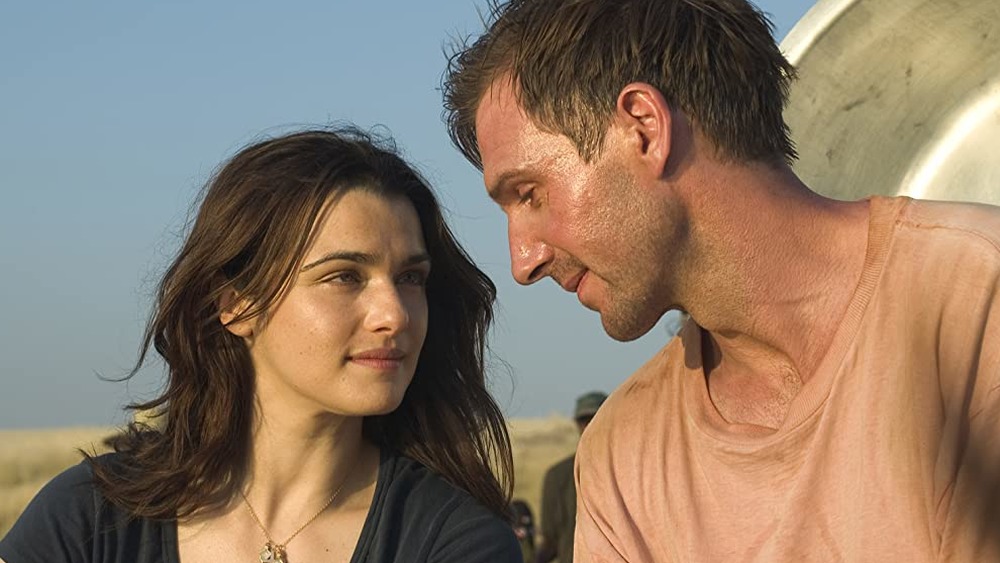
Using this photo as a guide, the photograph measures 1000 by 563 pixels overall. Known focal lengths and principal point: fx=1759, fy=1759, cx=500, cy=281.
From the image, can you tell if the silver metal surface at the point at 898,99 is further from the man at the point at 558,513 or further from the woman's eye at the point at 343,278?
the man at the point at 558,513

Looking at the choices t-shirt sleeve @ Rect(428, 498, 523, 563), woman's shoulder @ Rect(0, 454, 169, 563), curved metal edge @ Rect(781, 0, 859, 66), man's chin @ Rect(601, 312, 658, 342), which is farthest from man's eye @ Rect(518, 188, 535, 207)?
woman's shoulder @ Rect(0, 454, 169, 563)

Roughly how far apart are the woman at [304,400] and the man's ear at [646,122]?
1304mm

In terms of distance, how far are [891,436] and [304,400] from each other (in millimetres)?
1805

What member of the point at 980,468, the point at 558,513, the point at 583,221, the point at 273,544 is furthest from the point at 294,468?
the point at 558,513

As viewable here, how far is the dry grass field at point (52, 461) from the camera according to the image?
76.4 ft

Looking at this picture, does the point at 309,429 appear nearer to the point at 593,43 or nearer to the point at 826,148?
the point at 826,148

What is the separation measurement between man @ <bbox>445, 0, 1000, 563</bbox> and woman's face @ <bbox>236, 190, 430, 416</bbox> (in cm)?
107

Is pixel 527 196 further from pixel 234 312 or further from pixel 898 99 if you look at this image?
pixel 234 312

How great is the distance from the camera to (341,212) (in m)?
4.04

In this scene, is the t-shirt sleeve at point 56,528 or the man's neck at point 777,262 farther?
the t-shirt sleeve at point 56,528

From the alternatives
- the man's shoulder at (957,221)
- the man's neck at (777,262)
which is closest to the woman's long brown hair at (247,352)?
the man's neck at (777,262)

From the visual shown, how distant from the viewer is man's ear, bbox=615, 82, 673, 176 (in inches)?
106

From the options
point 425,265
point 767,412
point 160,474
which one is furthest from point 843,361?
point 160,474

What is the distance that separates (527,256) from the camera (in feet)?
9.17
